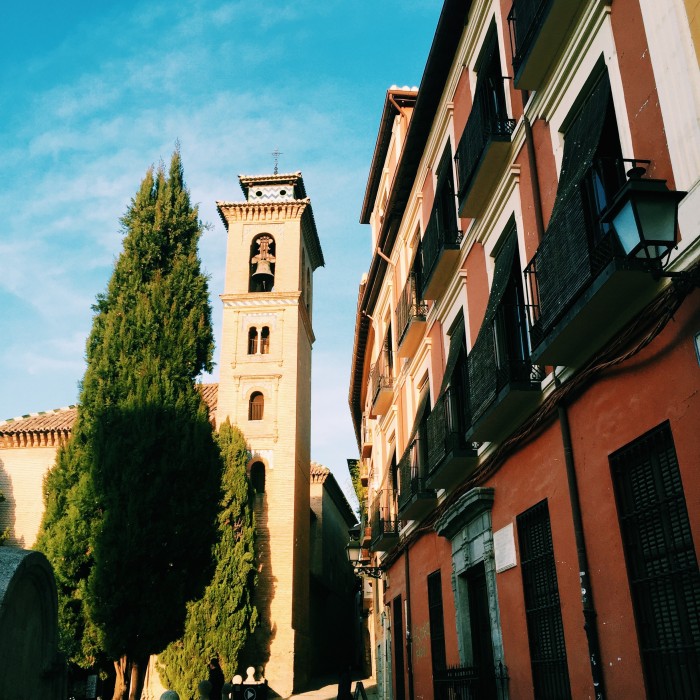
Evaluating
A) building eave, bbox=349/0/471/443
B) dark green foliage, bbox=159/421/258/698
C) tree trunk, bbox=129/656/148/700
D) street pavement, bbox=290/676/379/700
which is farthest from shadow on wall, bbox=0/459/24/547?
tree trunk, bbox=129/656/148/700

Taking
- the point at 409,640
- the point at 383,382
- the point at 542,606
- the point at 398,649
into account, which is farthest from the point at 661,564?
the point at 383,382

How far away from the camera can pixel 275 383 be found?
29.5 m

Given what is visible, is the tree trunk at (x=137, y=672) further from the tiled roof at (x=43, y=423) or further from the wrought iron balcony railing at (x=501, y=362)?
the tiled roof at (x=43, y=423)

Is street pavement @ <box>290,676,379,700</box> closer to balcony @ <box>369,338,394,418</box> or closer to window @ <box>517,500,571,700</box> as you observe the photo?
balcony @ <box>369,338,394,418</box>

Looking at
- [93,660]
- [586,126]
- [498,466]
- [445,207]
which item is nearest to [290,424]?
[93,660]

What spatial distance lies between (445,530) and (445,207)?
4.50 meters

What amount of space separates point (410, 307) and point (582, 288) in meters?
7.30

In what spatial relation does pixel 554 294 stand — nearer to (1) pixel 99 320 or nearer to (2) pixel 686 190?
(2) pixel 686 190

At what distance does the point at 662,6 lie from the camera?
489 cm

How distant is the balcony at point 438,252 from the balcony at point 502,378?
6.45 feet

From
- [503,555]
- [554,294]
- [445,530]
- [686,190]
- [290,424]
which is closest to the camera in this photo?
[686,190]

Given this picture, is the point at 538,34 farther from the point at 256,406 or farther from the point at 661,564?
the point at 256,406

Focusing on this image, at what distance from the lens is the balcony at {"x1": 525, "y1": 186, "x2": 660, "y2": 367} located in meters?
4.73

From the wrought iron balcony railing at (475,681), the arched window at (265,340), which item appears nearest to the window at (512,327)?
the wrought iron balcony railing at (475,681)
